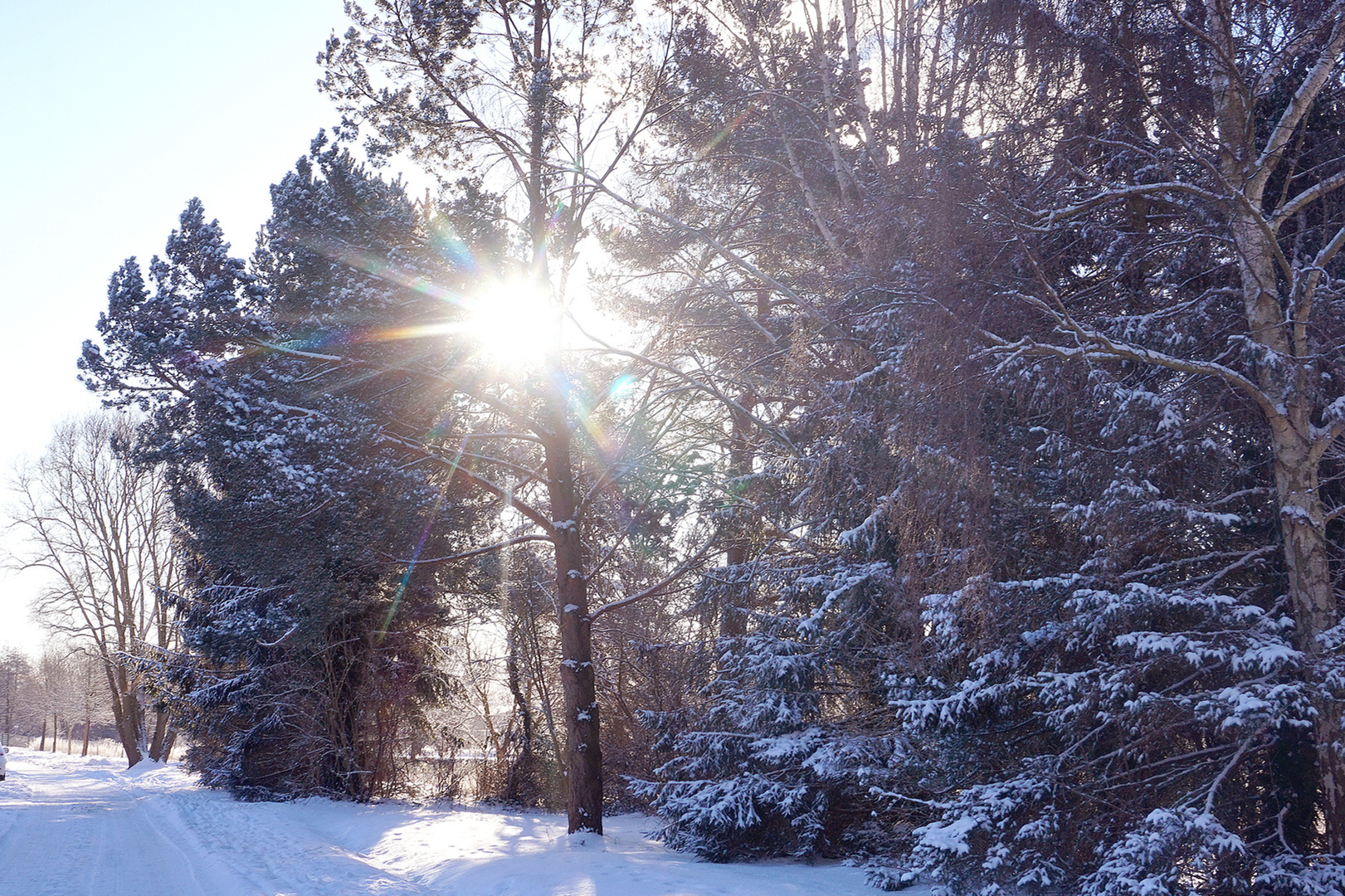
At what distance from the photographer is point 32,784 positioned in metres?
22.1

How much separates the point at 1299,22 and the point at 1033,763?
6681mm

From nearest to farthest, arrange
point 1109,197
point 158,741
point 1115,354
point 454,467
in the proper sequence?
point 1115,354, point 1109,197, point 454,467, point 158,741

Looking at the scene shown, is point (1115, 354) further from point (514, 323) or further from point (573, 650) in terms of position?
point (573, 650)

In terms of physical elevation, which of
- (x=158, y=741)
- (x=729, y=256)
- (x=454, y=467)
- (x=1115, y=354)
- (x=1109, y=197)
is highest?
(x=729, y=256)

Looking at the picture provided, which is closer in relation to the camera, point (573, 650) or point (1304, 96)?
point (1304, 96)

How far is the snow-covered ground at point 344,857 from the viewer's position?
8.65 meters

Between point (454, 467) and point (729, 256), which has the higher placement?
point (729, 256)

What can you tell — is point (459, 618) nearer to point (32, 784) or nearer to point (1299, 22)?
point (32, 784)

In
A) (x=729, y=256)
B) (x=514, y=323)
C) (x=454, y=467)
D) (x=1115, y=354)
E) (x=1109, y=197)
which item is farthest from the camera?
(x=729, y=256)

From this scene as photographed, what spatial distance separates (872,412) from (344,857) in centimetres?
842

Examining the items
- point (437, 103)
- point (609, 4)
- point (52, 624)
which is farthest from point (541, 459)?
point (52, 624)

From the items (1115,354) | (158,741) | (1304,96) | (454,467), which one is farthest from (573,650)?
(158,741)

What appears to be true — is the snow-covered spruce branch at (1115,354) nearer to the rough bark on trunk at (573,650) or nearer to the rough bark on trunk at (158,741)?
the rough bark on trunk at (573,650)

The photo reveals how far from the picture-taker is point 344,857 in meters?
10.8
